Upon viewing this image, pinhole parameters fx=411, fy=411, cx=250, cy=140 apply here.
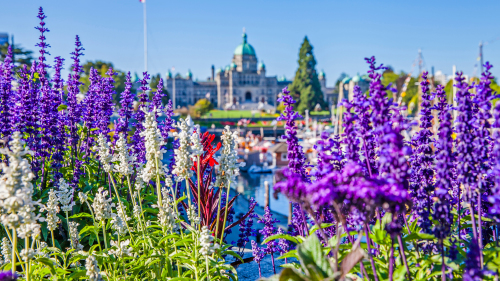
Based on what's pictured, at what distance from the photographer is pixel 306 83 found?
77.7 metres

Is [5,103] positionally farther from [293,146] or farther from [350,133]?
[350,133]

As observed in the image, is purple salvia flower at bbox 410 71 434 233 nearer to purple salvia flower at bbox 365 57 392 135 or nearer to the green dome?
purple salvia flower at bbox 365 57 392 135

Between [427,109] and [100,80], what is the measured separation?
434 centimetres

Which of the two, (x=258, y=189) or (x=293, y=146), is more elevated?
(x=293, y=146)

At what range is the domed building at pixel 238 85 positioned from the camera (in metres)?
120

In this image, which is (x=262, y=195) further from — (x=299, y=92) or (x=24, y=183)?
(x=299, y=92)

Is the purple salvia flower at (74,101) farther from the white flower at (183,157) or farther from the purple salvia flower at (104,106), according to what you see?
the white flower at (183,157)

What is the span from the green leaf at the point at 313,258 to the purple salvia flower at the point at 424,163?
0.69 metres

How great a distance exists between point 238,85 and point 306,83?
4610 cm

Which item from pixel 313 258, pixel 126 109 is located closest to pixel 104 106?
pixel 126 109

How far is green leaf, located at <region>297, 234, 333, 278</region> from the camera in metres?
2.20

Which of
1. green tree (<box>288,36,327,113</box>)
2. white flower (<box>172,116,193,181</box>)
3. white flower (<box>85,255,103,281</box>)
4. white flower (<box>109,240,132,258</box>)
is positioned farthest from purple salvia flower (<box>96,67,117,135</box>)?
green tree (<box>288,36,327,113</box>)

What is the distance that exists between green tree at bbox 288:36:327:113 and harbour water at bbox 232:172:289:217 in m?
41.3

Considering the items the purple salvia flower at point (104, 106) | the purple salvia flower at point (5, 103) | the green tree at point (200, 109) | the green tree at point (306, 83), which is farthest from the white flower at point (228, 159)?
the green tree at point (200, 109)
